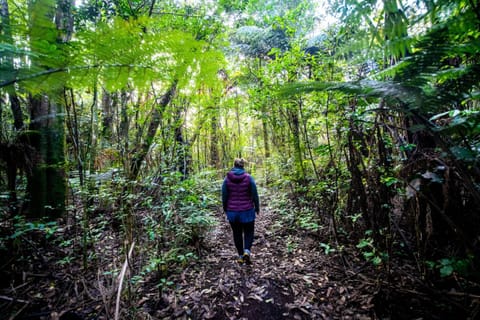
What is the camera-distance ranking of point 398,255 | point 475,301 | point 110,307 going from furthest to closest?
point 398,255
point 110,307
point 475,301

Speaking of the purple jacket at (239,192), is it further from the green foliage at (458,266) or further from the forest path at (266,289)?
the green foliage at (458,266)

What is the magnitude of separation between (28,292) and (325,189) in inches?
170

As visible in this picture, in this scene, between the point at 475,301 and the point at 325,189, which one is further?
the point at 325,189

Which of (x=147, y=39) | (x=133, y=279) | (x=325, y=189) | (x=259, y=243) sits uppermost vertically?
(x=147, y=39)

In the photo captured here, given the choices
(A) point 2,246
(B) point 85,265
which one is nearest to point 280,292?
(B) point 85,265

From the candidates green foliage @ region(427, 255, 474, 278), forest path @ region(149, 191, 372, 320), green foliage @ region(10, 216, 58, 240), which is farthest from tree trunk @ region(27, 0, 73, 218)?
green foliage @ region(427, 255, 474, 278)

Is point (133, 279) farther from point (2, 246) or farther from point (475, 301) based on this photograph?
point (475, 301)

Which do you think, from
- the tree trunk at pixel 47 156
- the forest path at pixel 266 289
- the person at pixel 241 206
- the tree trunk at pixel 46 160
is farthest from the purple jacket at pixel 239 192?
the tree trunk at pixel 46 160

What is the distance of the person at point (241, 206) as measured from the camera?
3422mm

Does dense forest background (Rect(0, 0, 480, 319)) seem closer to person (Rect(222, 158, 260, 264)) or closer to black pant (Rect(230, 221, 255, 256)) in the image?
person (Rect(222, 158, 260, 264))

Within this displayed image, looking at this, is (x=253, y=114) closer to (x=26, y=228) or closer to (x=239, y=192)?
(x=239, y=192)

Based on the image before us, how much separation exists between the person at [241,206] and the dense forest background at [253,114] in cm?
62

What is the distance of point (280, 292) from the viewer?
264 centimetres

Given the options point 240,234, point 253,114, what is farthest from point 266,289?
point 253,114
